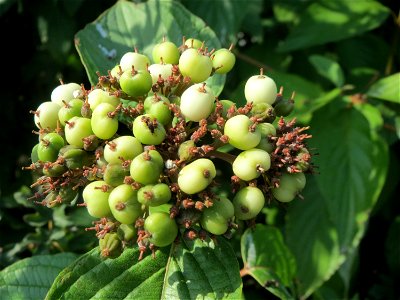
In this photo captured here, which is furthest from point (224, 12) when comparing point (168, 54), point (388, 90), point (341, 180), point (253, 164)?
point (253, 164)

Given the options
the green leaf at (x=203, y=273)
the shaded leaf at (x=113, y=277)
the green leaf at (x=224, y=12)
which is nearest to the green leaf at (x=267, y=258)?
the green leaf at (x=203, y=273)

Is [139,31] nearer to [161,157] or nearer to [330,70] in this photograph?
[161,157]

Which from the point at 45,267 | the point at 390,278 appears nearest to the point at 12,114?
the point at 45,267

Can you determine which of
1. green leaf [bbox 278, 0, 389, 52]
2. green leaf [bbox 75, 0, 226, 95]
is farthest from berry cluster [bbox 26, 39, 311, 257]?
green leaf [bbox 278, 0, 389, 52]

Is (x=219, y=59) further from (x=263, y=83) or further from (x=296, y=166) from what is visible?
(x=296, y=166)

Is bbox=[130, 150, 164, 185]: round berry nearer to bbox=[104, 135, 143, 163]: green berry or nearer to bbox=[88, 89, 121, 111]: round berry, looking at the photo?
bbox=[104, 135, 143, 163]: green berry
